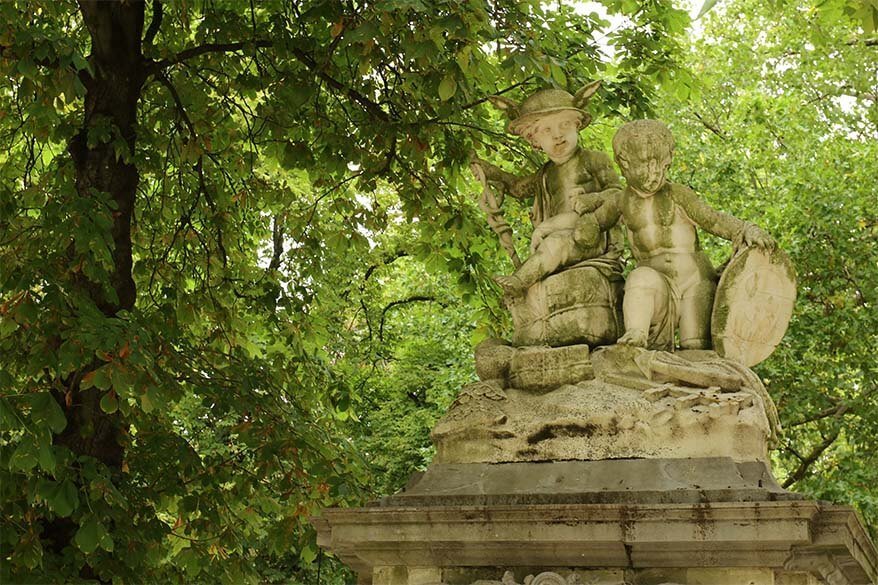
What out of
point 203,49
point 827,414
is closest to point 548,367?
point 203,49

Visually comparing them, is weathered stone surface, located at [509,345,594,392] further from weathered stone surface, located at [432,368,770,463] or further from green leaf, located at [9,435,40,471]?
green leaf, located at [9,435,40,471]

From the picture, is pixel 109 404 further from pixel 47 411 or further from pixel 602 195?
pixel 602 195

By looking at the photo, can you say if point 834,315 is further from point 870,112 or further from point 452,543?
point 452,543

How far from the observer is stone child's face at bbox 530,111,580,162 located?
6.53 m

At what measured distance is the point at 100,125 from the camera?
7.88 m

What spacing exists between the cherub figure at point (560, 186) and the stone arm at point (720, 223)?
1.35 feet

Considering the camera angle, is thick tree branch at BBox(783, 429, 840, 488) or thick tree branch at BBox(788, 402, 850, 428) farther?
thick tree branch at BBox(783, 429, 840, 488)

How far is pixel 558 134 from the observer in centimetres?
655

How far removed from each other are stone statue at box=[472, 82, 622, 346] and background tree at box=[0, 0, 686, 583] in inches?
24.7

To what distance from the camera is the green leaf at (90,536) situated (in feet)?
20.1

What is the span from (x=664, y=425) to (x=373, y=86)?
15.3ft

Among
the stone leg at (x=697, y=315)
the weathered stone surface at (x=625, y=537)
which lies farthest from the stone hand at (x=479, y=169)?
the weathered stone surface at (x=625, y=537)

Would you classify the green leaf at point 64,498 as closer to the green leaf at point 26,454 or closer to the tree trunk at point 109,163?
the green leaf at point 26,454

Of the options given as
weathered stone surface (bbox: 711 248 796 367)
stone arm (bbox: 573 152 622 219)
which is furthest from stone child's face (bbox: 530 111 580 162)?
weathered stone surface (bbox: 711 248 796 367)
